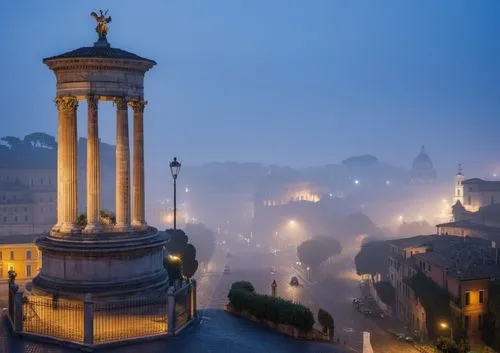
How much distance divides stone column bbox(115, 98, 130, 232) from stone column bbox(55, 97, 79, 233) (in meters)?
1.59

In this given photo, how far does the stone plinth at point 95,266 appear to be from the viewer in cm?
2052

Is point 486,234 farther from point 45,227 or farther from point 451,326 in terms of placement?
point 45,227

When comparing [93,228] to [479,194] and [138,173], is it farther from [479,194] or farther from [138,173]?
[479,194]

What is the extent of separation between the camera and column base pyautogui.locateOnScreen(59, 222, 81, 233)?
21641 mm

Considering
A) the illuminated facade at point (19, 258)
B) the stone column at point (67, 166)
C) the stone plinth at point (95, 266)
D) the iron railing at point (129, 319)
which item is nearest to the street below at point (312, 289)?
the illuminated facade at point (19, 258)

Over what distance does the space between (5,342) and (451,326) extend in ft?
124

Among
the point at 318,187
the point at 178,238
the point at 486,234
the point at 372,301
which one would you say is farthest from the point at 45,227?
the point at 318,187

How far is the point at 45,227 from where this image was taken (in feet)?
311

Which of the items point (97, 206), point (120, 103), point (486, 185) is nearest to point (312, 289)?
point (486, 185)

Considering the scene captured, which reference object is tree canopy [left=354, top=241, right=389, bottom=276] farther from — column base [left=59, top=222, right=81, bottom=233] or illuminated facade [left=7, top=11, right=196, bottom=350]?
column base [left=59, top=222, right=81, bottom=233]

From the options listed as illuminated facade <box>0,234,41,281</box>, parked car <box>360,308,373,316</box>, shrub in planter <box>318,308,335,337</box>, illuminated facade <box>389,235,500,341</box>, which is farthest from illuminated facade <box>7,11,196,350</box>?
illuminated facade <box>0,234,41,281</box>

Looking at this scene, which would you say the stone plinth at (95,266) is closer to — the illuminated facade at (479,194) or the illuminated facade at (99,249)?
the illuminated facade at (99,249)

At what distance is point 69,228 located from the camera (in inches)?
854

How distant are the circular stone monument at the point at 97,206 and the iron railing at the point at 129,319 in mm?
1041
